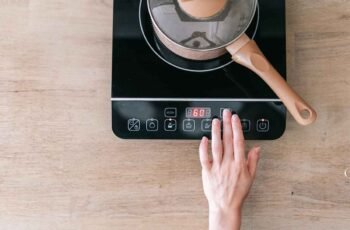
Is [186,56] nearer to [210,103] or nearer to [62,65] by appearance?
[210,103]

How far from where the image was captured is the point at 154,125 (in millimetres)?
890

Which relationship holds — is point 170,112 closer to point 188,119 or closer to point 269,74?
point 188,119

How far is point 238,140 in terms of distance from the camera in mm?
859

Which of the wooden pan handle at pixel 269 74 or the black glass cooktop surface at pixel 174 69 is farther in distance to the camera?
the black glass cooktop surface at pixel 174 69

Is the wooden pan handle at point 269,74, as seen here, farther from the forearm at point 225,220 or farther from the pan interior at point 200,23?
the forearm at point 225,220

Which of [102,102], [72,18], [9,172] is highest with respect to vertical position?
[72,18]

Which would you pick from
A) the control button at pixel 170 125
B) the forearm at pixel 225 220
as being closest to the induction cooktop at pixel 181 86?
the control button at pixel 170 125

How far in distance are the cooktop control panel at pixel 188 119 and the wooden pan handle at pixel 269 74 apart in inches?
3.6

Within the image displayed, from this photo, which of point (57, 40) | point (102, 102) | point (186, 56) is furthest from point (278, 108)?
point (57, 40)

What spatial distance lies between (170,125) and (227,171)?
0.43ft

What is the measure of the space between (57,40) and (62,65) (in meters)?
0.05

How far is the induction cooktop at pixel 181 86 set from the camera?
89 cm

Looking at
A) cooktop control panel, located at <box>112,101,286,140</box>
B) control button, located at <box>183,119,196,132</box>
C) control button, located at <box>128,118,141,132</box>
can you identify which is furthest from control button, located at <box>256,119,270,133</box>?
control button, located at <box>128,118,141,132</box>

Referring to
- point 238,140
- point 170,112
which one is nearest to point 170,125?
point 170,112
